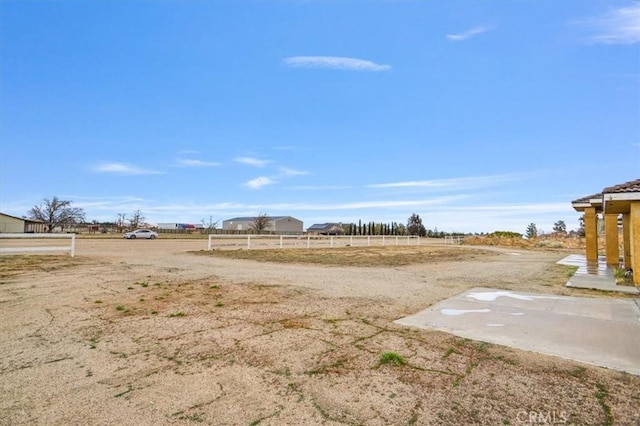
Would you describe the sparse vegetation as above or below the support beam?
below

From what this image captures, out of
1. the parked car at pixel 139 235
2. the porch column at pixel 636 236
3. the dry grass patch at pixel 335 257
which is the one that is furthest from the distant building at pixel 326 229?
the porch column at pixel 636 236

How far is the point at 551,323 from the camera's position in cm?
473

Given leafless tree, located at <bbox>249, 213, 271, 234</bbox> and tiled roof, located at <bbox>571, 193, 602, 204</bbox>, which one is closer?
tiled roof, located at <bbox>571, 193, 602, 204</bbox>

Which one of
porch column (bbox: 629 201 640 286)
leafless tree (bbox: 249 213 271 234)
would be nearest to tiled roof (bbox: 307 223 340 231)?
leafless tree (bbox: 249 213 271 234)

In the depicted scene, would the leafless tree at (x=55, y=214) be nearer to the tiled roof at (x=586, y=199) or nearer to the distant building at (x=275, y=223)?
the distant building at (x=275, y=223)

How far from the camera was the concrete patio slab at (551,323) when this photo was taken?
11.9 feet

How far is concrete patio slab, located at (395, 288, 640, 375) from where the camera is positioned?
3617 millimetres

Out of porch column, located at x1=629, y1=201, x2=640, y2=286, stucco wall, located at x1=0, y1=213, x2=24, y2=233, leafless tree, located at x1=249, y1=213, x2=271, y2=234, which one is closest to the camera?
porch column, located at x1=629, y1=201, x2=640, y2=286

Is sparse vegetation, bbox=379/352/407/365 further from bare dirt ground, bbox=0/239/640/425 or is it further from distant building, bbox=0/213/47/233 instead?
distant building, bbox=0/213/47/233

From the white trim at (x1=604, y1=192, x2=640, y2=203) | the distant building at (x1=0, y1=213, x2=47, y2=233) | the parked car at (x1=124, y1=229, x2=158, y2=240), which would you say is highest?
the white trim at (x1=604, y1=192, x2=640, y2=203)

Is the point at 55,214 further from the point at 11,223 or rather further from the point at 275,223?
the point at 275,223

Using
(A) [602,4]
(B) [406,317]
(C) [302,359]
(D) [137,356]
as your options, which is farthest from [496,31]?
(D) [137,356]

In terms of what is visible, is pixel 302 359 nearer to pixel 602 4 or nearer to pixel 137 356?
pixel 137 356

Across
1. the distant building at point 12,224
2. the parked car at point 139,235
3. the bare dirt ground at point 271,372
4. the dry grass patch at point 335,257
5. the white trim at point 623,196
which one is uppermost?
the white trim at point 623,196
